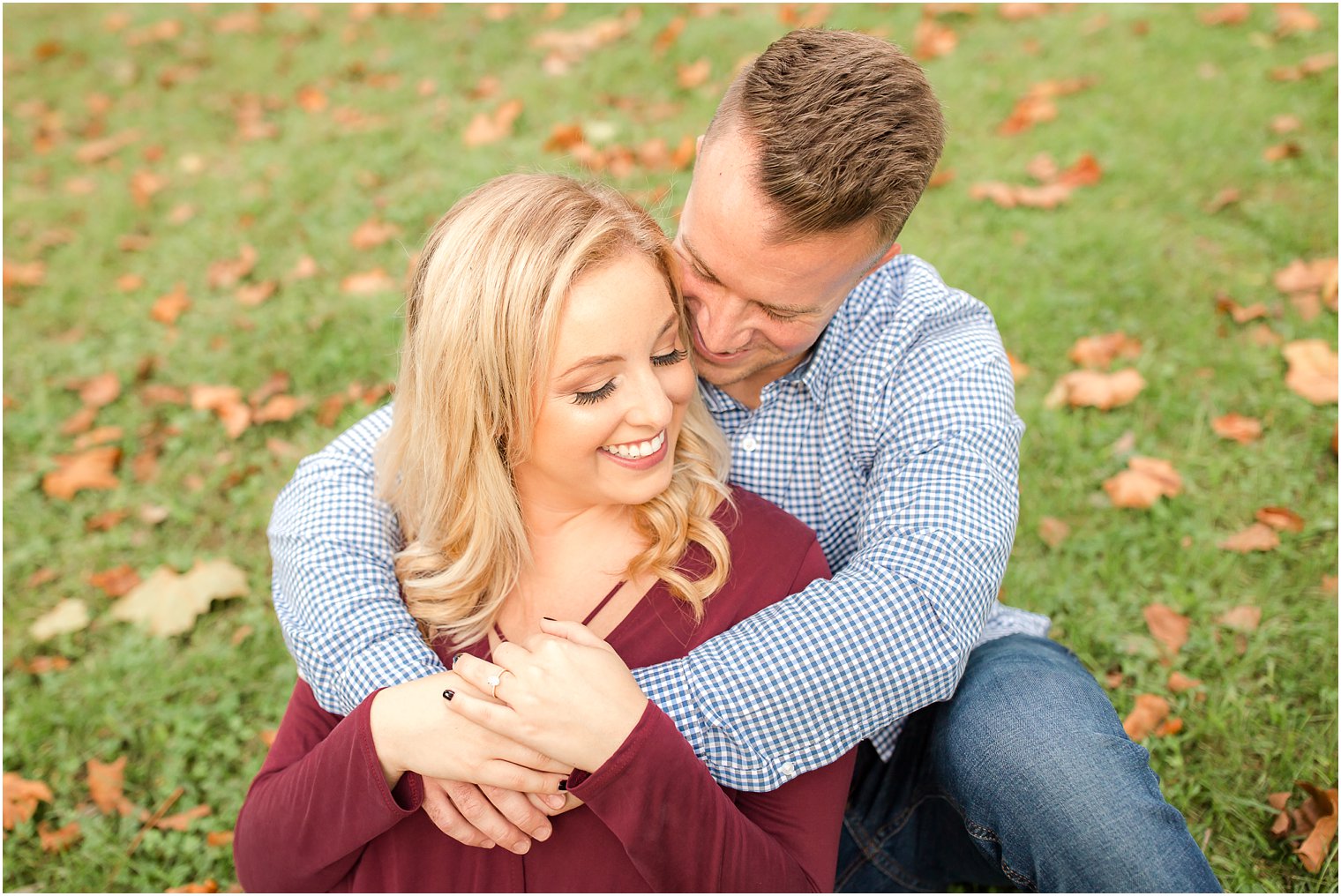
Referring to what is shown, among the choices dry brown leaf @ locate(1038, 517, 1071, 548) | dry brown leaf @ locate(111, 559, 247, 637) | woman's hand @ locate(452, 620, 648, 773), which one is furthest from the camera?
dry brown leaf @ locate(111, 559, 247, 637)

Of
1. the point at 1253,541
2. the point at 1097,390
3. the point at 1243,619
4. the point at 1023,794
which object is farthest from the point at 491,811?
the point at 1097,390

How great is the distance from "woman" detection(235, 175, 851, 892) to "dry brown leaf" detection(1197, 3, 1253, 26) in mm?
4339

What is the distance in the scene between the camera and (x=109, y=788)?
8.74 ft

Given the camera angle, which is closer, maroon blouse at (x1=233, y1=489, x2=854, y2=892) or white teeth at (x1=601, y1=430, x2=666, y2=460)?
maroon blouse at (x1=233, y1=489, x2=854, y2=892)

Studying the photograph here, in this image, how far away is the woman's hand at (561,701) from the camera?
1.58 m

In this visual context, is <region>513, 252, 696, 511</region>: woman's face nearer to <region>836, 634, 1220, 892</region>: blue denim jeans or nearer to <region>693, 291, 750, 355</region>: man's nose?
<region>693, 291, 750, 355</region>: man's nose

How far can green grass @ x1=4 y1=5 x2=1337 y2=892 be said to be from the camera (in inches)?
104

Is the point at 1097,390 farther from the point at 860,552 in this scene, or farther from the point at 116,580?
the point at 116,580

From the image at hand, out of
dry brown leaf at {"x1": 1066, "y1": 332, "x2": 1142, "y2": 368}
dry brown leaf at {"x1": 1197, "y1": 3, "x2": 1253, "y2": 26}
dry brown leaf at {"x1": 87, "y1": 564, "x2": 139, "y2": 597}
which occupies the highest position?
dry brown leaf at {"x1": 1197, "y1": 3, "x2": 1253, "y2": 26}

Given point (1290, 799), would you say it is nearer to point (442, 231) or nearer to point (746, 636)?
point (746, 636)

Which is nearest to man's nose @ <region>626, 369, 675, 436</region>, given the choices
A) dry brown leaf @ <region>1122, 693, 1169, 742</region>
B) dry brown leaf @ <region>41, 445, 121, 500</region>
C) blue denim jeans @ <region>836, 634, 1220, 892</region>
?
blue denim jeans @ <region>836, 634, 1220, 892</region>

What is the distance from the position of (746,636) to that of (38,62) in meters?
6.98

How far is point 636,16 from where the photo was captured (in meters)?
5.94

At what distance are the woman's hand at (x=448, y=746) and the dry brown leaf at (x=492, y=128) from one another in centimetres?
394
